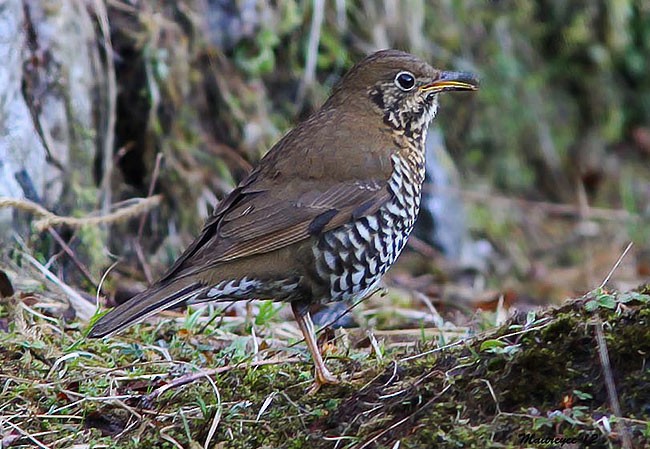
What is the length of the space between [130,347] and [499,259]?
467 cm

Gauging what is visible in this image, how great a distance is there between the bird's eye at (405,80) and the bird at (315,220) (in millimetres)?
32

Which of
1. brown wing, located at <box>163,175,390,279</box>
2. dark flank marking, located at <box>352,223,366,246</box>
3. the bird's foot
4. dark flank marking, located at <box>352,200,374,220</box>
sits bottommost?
the bird's foot

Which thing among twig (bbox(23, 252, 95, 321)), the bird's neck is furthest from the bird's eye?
twig (bbox(23, 252, 95, 321))

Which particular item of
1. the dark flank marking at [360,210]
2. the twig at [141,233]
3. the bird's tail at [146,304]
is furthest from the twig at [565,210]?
the bird's tail at [146,304]

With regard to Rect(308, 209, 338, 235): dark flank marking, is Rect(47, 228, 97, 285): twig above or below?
below

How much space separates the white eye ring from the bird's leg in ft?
4.31

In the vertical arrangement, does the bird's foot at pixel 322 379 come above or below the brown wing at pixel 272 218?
below

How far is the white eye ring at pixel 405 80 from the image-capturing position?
18.1ft

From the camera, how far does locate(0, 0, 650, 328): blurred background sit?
646 cm

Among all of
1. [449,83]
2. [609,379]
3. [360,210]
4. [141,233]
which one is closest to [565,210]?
[141,233]

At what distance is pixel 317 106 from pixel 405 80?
2542mm

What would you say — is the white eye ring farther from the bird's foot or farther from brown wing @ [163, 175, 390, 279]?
the bird's foot

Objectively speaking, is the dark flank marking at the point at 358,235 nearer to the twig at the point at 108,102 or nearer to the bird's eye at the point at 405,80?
the bird's eye at the point at 405,80

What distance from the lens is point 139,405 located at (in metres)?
4.19
